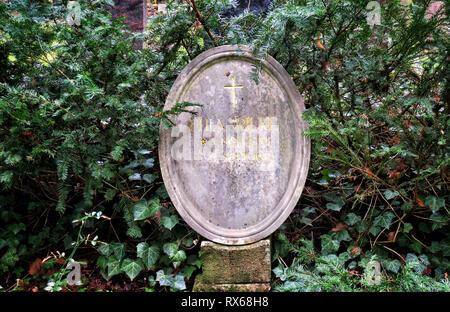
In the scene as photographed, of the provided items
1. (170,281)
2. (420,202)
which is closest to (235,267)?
(170,281)

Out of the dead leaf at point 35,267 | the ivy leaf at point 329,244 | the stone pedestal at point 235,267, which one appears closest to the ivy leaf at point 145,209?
the stone pedestal at point 235,267

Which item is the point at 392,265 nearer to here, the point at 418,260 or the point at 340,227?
the point at 418,260

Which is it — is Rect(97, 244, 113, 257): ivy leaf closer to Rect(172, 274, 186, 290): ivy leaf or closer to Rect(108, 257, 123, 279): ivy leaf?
Rect(108, 257, 123, 279): ivy leaf

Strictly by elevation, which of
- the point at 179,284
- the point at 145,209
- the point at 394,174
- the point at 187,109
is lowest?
the point at 179,284

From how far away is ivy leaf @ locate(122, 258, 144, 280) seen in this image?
190 cm

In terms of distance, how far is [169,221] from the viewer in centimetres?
198

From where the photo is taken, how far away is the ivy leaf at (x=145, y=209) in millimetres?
1925

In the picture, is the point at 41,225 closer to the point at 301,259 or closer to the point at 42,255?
the point at 42,255

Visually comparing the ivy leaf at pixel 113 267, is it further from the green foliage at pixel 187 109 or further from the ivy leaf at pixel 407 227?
the ivy leaf at pixel 407 227

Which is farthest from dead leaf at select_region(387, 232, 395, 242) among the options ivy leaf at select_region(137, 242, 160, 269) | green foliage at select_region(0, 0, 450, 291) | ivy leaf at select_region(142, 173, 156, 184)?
ivy leaf at select_region(142, 173, 156, 184)

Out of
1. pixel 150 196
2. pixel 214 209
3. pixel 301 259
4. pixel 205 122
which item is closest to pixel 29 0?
Answer: pixel 205 122

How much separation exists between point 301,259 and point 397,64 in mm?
1232

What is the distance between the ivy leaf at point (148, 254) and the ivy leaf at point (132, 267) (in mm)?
43

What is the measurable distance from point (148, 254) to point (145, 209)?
260 mm
